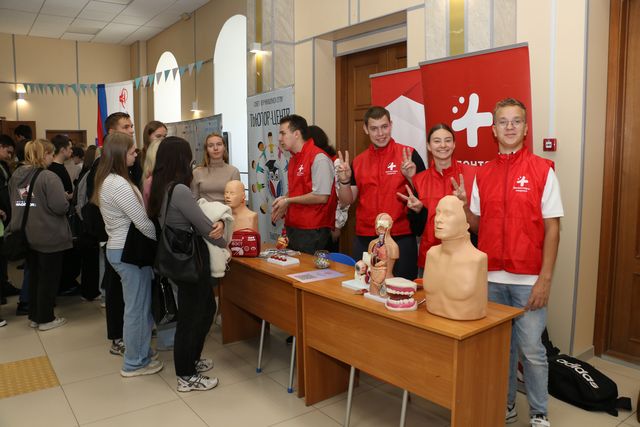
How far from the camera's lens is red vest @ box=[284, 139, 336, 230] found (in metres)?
3.56

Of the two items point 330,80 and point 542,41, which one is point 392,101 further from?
point 330,80

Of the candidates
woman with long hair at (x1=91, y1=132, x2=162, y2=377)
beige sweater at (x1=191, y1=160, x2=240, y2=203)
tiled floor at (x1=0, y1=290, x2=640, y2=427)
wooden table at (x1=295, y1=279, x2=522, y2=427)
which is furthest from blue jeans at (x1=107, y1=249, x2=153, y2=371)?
wooden table at (x1=295, y1=279, x2=522, y2=427)

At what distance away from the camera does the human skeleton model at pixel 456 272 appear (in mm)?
1971

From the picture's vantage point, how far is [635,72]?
10.5ft

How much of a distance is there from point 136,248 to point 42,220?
1540mm

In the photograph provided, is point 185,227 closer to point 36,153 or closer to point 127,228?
point 127,228

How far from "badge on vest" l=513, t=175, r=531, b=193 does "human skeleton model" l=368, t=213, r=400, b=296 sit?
Result: 0.60 meters

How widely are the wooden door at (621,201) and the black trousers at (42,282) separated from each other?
4155mm

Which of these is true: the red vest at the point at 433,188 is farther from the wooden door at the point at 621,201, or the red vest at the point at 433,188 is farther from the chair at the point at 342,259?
the wooden door at the point at 621,201

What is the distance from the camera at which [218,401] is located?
9.43ft

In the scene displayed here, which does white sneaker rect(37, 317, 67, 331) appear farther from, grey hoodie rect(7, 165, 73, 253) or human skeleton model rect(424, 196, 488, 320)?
human skeleton model rect(424, 196, 488, 320)

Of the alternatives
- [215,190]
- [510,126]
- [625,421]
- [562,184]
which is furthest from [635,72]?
[215,190]

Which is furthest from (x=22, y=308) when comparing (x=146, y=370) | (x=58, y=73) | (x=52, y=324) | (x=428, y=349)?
(x=58, y=73)

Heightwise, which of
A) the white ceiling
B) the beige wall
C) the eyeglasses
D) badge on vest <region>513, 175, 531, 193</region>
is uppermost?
the white ceiling
